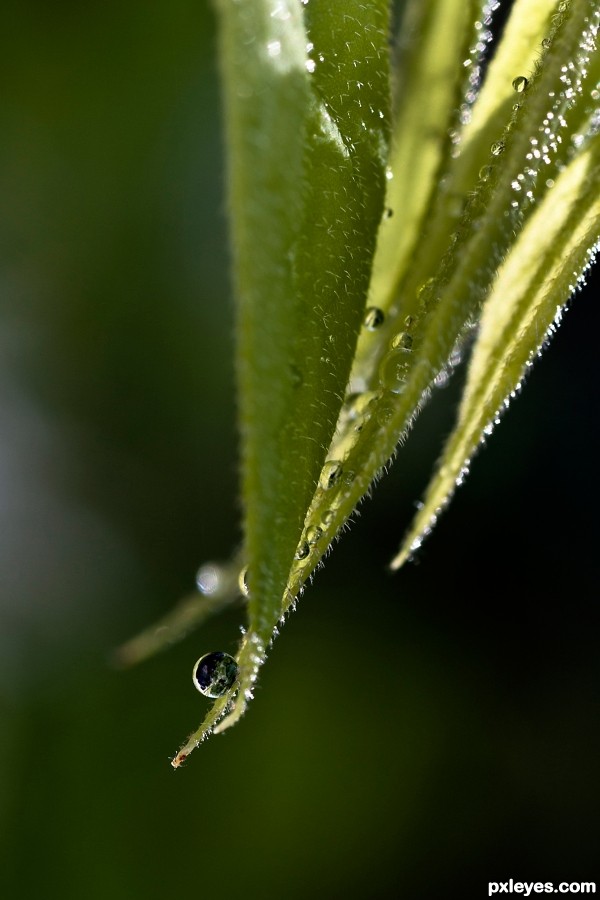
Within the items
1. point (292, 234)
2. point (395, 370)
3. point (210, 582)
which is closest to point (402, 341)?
point (395, 370)

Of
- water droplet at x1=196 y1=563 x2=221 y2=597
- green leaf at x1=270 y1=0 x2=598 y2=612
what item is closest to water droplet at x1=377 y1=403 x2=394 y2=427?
green leaf at x1=270 y1=0 x2=598 y2=612

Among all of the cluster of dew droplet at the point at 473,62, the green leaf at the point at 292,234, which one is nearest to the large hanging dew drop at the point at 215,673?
the green leaf at the point at 292,234

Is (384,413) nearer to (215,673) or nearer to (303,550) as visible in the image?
(303,550)

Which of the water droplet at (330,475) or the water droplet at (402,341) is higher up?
the water droplet at (402,341)

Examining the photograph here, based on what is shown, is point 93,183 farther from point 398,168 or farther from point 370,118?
point 370,118

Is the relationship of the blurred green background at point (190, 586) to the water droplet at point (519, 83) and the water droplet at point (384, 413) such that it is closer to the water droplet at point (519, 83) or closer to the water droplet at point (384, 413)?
the water droplet at point (519, 83)

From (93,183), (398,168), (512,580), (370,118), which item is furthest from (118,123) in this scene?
(370,118)
